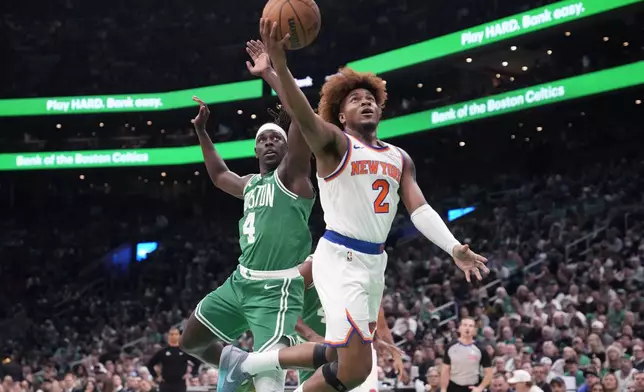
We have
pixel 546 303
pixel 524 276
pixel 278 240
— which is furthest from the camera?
pixel 524 276

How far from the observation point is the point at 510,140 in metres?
28.0

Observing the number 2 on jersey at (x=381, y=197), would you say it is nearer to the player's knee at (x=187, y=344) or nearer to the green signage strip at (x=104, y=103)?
the player's knee at (x=187, y=344)

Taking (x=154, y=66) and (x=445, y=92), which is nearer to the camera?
(x=445, y=92)

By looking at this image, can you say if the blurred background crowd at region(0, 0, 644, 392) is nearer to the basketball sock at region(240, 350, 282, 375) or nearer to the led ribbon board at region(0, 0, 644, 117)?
the led ribbon board at region(0, 0, 644, 117)

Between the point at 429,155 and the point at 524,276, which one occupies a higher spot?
the point at 429,155

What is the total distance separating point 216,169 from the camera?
793 cm

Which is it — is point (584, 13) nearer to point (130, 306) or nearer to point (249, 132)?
point (249, 132)

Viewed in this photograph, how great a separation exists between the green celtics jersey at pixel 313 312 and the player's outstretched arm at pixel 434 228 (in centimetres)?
171

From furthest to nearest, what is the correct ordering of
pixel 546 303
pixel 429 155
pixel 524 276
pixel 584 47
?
pixel 429 155 < pixel 584 47 < pixel 524 276 < pixel 546 303

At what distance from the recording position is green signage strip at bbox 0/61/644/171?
22391 millimetres

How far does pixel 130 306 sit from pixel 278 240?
22.2 meters

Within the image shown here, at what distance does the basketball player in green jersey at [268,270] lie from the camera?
22.1 feet

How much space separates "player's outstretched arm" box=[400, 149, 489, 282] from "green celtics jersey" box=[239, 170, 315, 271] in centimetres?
116

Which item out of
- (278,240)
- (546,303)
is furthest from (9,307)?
(278,240)
